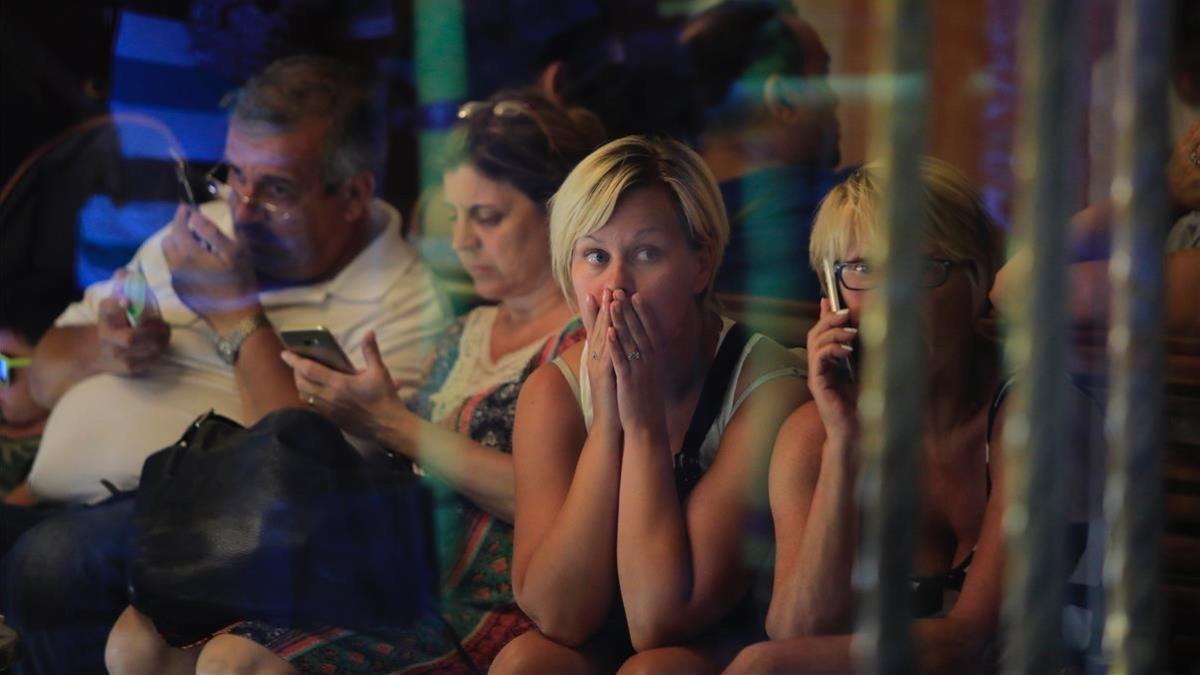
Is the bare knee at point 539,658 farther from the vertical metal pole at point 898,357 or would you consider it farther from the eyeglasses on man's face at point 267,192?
the vertical metal pole at point 898,357

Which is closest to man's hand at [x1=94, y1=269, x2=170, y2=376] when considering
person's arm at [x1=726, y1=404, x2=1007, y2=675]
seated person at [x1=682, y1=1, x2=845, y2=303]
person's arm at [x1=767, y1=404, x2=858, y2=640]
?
seated person at [x1=682, y1=1, x2=845, y2=303]

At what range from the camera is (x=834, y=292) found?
158 centimetres

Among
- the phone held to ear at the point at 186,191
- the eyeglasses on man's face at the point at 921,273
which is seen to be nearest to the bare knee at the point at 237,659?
the phone held to ear at the point at 186,191

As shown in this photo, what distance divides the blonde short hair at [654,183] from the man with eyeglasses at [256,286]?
1.52 ft

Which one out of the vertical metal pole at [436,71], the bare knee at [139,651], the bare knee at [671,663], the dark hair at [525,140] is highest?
the vertical metal pole at [436,71]

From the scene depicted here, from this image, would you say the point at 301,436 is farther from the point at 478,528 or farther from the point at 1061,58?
the point at 1061,58

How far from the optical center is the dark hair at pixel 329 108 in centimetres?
219

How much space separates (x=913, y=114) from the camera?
0.73 metres

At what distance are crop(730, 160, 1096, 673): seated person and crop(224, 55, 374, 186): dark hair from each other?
91cm

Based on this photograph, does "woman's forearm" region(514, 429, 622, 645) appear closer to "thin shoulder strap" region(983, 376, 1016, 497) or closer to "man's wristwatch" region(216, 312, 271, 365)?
"thin shoulder strap" region(983, 376, 1016, 497)

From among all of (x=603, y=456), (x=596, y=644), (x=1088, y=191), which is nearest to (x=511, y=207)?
(x=603, y=456)

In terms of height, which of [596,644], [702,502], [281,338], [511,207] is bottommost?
[596,644]

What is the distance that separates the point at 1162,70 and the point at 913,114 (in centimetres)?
16

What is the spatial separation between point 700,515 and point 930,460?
0.91 feet
